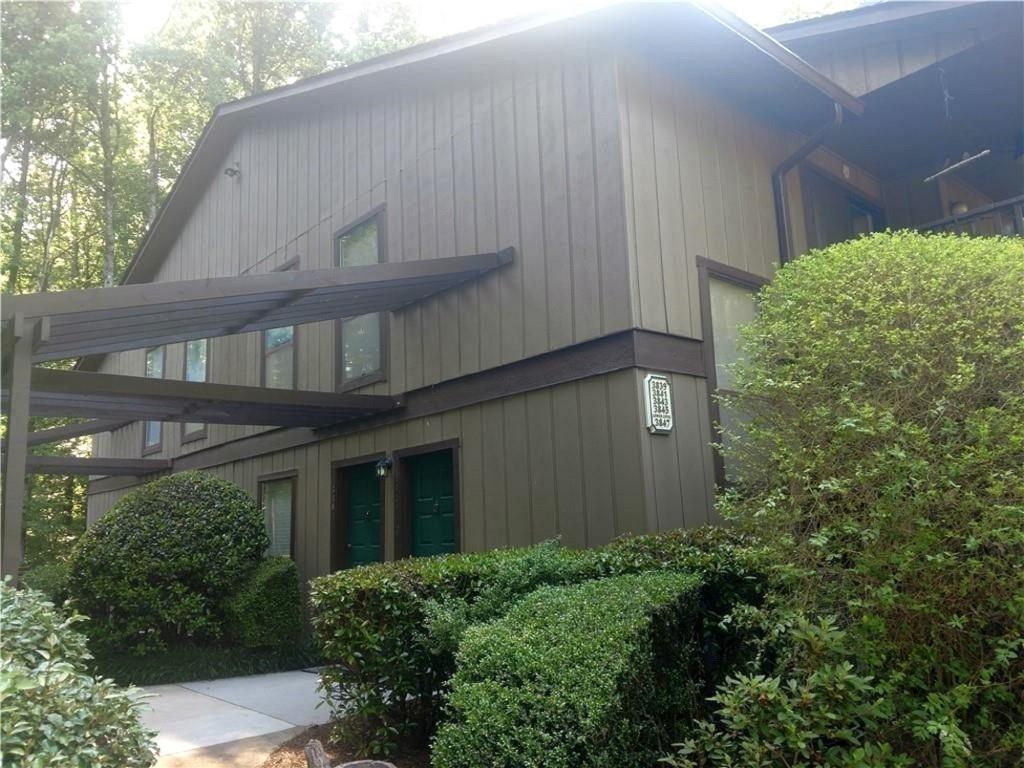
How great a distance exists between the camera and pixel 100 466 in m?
12.7

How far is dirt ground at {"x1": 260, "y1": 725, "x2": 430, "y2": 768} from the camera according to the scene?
14.8 feet

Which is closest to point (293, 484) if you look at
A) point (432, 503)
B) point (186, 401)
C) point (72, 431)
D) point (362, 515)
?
point (362, 515)

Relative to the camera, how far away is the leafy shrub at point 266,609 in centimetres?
796

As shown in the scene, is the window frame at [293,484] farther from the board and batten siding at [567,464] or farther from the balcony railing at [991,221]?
the balcony railing at [991,221]

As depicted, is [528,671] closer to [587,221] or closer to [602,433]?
[602,433]

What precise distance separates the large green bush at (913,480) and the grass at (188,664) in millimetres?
5806

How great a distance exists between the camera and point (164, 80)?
2047cm

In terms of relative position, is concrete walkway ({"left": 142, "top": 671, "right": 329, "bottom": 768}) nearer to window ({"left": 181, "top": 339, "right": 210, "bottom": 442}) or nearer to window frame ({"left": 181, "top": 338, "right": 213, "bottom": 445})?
window frame ({"left": 181, "top": 338, "right": 213, "bottom": 445})

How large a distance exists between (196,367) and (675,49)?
873 cm

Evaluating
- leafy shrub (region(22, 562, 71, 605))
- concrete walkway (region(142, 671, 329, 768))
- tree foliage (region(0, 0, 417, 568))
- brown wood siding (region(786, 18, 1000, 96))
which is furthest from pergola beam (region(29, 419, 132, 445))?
brown wood siding (region(786, 18, 1000, 96))

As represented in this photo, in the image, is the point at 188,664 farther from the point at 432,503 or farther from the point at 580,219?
the point at 580,219

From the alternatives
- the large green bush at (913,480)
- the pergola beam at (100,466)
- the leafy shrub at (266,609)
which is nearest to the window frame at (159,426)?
the pergola beam at (100,466)

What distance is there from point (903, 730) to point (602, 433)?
3268 millimetres

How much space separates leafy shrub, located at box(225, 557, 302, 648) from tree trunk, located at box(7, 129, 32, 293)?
Result: 646 inches
